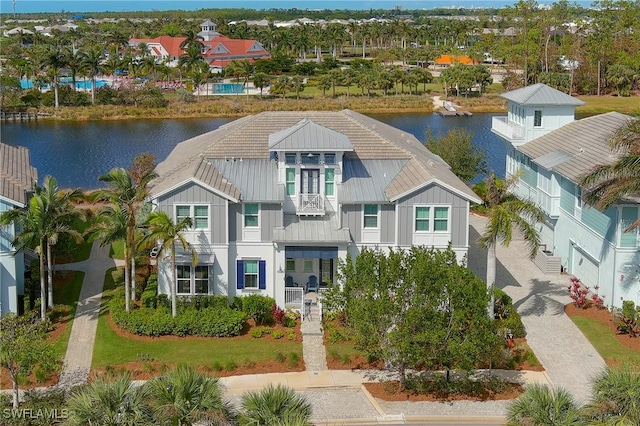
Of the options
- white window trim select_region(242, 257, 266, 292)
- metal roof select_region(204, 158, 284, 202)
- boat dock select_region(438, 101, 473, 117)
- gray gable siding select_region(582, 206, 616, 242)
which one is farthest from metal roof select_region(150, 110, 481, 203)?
boat dock select_region(438, 101, 473, 117)

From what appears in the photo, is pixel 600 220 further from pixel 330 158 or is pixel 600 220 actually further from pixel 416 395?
pixel 416 395

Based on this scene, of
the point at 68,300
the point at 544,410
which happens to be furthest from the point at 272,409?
the point at 68,300

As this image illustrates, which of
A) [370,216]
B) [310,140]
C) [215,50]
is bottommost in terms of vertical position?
[370,216]

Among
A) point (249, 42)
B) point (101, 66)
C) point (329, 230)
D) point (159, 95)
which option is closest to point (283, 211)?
point (329, 230)

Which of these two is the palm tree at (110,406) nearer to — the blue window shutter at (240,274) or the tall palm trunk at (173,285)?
the tall palm trunk at (173,285)

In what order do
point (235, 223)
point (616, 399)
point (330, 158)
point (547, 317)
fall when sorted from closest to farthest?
point (616, 399) → point (547, 317) → point (235, 223) → point (330, 158)

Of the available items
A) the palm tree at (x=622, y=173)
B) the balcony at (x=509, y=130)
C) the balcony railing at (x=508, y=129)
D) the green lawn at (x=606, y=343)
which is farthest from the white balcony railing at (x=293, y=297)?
the balcony railing at (x=508, y=129)

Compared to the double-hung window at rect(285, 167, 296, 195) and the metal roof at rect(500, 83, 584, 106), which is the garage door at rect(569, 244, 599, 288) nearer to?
the metal roof at rect(500, 83, 584, 106)
